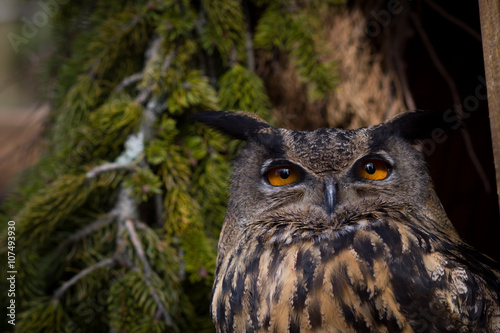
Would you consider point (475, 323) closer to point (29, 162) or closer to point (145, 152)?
point (145, 152)

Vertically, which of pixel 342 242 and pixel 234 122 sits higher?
pixel 234 122

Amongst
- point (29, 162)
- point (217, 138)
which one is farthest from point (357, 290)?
point (29, 162)

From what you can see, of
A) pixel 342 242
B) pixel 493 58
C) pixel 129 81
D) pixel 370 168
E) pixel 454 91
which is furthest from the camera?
pixel 454 91

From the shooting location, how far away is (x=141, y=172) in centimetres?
108

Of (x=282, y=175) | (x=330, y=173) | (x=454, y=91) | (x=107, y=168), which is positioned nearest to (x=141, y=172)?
(x=107, y=168)

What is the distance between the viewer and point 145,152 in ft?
3.66

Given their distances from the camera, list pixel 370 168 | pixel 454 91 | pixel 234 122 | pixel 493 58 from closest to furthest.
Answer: pixel 493 58 → pixel 370 168 → pixel 234 122 → pixel 454 91

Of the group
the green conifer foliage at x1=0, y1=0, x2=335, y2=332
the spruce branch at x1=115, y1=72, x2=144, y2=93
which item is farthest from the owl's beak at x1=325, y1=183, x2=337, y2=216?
the spruce branch at x1=115, y1=72, x2=144, y2=93

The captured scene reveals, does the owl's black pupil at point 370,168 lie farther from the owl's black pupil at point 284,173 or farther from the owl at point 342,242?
the owl's black pupil at point 284,173

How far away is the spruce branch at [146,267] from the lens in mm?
1047

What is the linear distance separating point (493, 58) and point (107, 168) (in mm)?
919

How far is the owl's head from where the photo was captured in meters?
0.96

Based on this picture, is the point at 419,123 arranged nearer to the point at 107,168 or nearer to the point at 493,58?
the point at 493,58

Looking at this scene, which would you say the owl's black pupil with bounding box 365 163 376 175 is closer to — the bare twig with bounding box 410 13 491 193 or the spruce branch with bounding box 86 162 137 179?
the bare twig with bounding box 410 13 491 193
